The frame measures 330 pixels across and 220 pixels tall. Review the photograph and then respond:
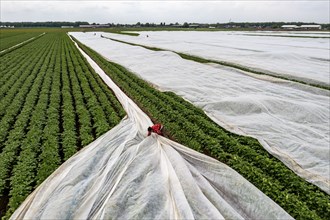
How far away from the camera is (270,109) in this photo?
8336 millimetres

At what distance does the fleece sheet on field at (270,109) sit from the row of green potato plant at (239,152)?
0.32 metres

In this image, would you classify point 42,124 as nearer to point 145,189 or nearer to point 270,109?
point 145,189

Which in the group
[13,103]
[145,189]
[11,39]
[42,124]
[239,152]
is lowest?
[239,152]

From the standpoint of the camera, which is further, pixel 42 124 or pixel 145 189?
pixel 42 124

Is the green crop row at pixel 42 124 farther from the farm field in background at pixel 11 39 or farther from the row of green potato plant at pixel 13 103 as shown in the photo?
the farm field in background at pixel 11 39

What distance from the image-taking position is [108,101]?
32.6 feet

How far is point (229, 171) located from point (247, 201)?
2.13 ft

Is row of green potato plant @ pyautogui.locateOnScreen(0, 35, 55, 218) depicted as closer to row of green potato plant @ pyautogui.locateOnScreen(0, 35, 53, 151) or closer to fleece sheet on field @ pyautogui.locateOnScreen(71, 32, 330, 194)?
row of green potato plant @ pyautogui.locateOnScreen(0, 35, 53, 151)

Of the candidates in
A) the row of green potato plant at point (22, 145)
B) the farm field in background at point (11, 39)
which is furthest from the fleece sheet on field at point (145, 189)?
the farm field in background at point (11, 39)

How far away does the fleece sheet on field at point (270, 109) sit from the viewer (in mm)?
6000

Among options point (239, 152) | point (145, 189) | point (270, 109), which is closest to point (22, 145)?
point (145, 189)

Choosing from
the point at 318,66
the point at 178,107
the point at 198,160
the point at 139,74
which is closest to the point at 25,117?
the point at 178,107

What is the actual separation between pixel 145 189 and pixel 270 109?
5544mm

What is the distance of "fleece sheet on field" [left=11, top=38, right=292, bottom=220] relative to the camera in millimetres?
3738
